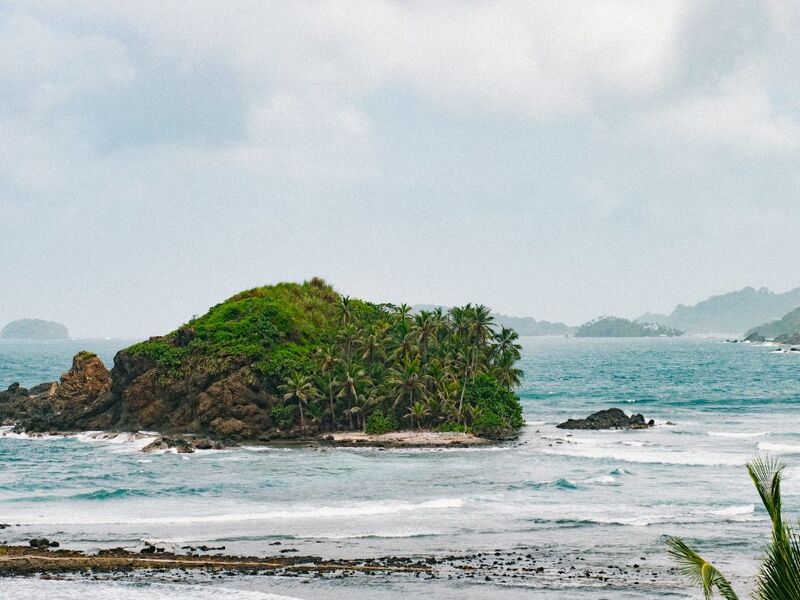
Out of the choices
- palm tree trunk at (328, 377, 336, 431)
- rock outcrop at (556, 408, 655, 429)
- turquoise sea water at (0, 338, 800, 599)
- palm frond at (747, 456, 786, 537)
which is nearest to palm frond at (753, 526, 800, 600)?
palm frond at (747, 456, 786, 537)

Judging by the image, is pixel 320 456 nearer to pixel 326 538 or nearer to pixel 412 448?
pixel 412 448

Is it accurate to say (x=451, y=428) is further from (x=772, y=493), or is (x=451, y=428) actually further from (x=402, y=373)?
(x=772, y=493)

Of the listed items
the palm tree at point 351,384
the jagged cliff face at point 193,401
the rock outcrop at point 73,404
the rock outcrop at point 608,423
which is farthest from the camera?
the rock outcrop at point 608,423

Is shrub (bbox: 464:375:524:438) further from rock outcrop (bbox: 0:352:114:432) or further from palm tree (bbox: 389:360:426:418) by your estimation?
rock outcrop (bbox: 0:352:114:432)

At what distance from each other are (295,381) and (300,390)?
1.38 metres

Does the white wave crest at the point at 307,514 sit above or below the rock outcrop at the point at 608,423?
below

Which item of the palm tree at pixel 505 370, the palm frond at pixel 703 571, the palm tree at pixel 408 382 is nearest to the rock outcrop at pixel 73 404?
the palm tree at pixel 408 382

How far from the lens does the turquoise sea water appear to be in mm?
40406

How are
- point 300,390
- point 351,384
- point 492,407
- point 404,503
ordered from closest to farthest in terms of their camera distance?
point 404,503, point 351,384, point 300,390, point 492,407

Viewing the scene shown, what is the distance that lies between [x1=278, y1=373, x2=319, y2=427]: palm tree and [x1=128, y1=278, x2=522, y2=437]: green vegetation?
0.12m

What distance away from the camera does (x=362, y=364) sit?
100562 millimetres

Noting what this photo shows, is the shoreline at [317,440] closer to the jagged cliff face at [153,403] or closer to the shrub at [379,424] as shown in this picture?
the shrub at [379,424]

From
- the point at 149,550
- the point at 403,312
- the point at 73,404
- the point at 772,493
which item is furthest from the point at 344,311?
the point at 772,493

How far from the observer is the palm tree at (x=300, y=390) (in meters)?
94.8
